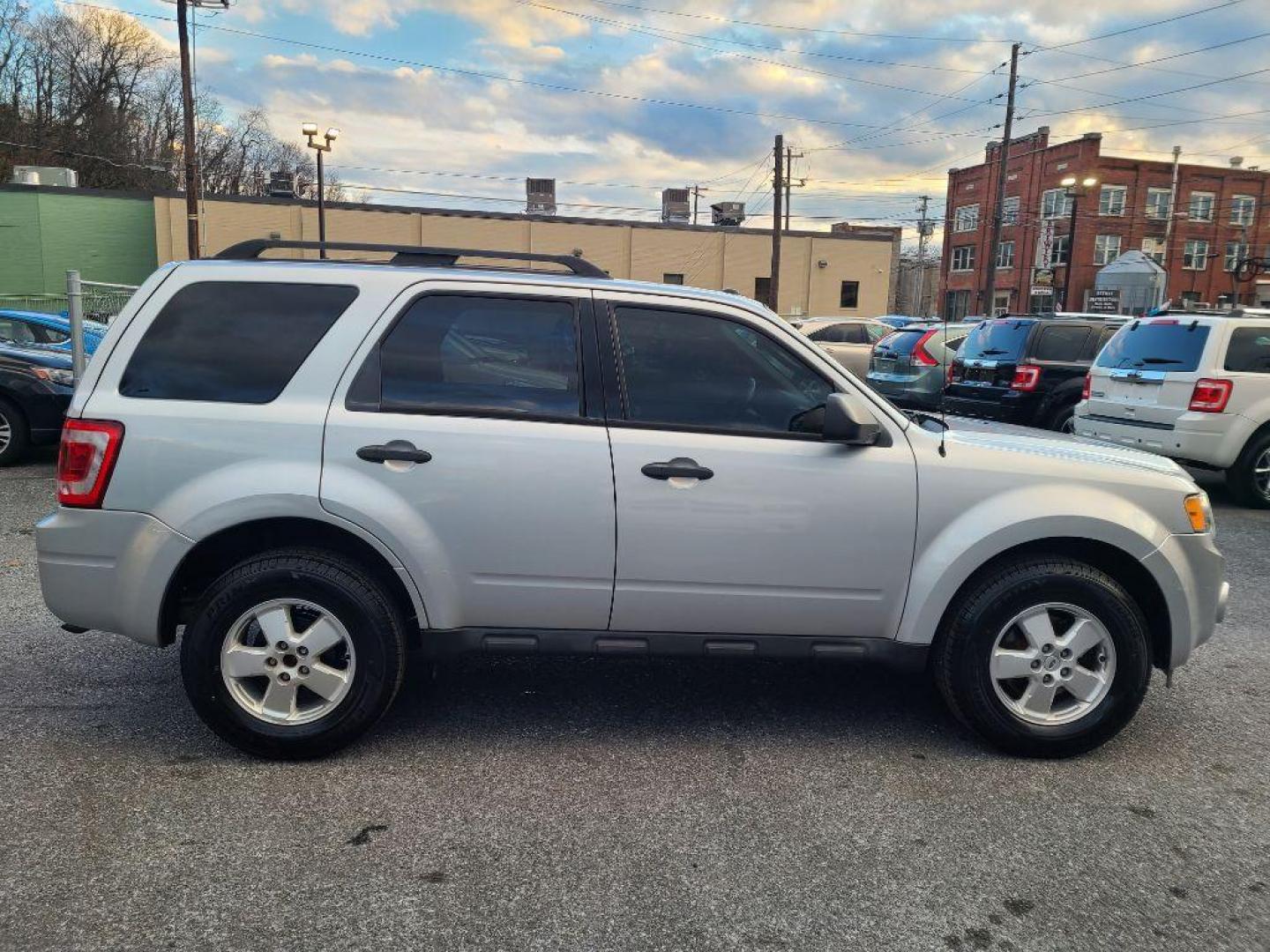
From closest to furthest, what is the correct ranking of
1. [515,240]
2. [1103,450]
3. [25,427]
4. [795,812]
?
[795,812] < [1103,450] < [25,427] < [515,240]

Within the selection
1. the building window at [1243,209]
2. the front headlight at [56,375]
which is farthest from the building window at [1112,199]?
the front headlight at [56,375]

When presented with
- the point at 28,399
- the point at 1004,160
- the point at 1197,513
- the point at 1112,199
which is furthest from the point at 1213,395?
the point at 1112,199

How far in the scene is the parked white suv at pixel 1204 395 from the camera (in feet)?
27.4

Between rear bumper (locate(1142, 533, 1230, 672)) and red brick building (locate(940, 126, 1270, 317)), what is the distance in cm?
5323

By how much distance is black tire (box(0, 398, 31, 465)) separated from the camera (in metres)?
9.27

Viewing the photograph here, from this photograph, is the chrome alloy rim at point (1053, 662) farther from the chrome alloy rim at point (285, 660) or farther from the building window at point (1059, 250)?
the building window at point (1059, 250)

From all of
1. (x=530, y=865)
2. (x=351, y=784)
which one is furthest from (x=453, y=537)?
(x=530, y=865)

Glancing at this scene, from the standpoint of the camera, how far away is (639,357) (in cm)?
359

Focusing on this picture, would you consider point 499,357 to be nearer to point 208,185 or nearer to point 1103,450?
point 1103,450

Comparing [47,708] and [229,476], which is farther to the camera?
[47,708]

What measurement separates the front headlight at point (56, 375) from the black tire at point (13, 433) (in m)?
0.41

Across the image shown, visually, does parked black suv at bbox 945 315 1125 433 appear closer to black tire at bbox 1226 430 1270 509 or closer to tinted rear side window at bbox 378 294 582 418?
black tire at bbox 1226 430 1270 509

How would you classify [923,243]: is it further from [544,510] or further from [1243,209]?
[544,510]

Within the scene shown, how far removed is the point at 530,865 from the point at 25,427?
8.92 metres
